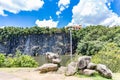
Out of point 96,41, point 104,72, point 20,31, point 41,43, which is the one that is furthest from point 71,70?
point 20,31

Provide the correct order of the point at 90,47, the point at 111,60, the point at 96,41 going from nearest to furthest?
the point at 111,60
the point at 90,47
the point at 96,41

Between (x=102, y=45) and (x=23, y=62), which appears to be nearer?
(x=23, y=62)

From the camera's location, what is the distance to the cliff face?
67625mm

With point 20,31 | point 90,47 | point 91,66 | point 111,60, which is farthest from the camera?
point 20,31

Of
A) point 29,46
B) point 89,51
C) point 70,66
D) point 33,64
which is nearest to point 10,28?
point 29,46

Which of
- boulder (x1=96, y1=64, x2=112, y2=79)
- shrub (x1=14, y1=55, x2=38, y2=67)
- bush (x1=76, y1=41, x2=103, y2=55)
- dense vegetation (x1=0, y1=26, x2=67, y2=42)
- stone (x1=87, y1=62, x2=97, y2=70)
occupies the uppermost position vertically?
dense vegetation (x1=0, y1=26, x2=67, y2=42)

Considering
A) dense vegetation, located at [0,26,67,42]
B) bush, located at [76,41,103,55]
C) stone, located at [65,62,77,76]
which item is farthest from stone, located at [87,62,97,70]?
dense vegetation, located at [0,26,67,42]

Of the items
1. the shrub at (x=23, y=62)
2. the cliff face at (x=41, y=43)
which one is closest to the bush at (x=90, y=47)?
the shrub at (x=23, y=62)

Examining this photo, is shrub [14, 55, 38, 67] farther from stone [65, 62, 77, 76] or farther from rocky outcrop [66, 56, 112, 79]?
rocky outcrop [66, 56, 112, 79]

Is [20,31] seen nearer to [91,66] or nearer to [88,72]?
[91,66]

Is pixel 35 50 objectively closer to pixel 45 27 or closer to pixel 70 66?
pixel 45 27

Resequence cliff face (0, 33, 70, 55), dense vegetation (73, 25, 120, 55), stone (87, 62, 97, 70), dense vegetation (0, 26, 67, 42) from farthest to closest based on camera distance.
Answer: cliff face (0, 33, 70, 55) → dense vegetation (0, 26, 67, 42) → dense vegetation (73, 25, 120, 55) → stone (87, 62, 97, 70)

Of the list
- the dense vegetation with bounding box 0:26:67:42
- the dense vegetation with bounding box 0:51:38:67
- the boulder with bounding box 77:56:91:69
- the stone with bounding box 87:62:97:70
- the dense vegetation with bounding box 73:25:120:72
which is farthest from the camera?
the dense vegetation with bounding box 0:26:67:42

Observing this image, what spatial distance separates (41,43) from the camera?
68.7 m
